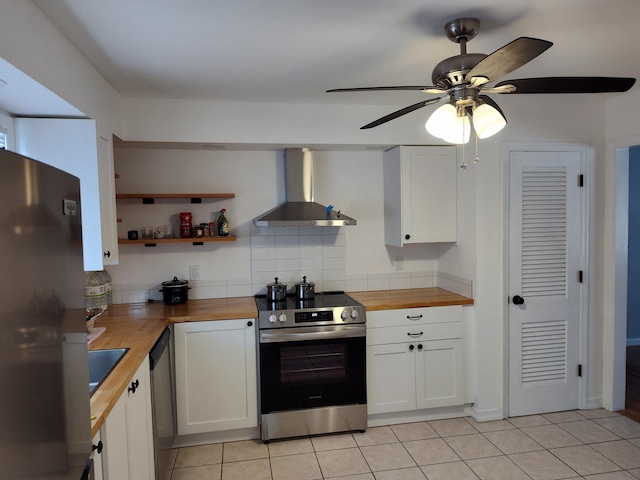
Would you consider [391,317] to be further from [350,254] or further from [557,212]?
[557,212]

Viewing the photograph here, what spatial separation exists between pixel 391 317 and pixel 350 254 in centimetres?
72

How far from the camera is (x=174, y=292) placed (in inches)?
125

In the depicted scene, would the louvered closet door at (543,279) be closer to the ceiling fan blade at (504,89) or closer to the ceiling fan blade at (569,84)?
the ceiling fan blade at (569,84)

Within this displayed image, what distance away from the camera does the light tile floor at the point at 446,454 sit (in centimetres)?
255

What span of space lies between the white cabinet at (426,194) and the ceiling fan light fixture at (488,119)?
154 cm

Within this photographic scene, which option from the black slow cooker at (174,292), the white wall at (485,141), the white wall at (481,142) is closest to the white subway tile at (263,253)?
A: the white wall at (485,141)

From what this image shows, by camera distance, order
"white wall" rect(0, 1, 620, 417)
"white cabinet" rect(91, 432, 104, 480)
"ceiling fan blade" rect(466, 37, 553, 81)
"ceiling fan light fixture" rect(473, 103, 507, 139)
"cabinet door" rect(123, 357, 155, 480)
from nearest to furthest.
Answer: "ceiling fan blade" rect(466, 37, 553, 81) → "white cabinet" rect(91, 432, 104, 480) → "ceiling fan light fixture" rect(473, 103, 507, 139) → "cabinet door" rect(123, 357, 155, 480) → "white wall" rect(0, 1, 620, 417)

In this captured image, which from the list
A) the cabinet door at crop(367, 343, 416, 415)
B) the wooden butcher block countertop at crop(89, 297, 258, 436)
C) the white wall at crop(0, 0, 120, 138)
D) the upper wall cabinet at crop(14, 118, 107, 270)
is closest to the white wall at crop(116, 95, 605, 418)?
the cabinet door at crop(367, 343, 416, 415)

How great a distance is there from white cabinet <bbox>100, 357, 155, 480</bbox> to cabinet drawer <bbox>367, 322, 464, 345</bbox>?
1.57 meters

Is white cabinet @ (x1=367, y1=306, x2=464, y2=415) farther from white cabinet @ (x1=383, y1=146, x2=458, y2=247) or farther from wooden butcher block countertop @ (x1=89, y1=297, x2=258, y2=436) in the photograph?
wooden butcher block countertop @ (x1=89, y1=297, x2=258, y2=436)

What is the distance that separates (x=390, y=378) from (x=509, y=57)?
241 cm

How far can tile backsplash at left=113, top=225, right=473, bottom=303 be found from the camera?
3.39 m

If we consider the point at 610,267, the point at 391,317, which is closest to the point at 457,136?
the point at 391,317

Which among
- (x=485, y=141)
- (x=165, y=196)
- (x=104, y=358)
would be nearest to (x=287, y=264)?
(x=165, y=196)
